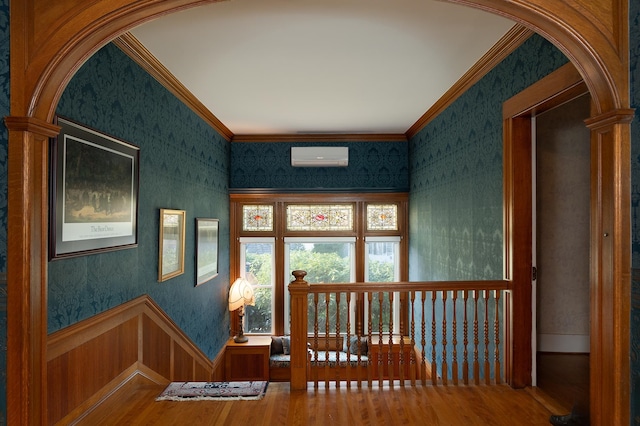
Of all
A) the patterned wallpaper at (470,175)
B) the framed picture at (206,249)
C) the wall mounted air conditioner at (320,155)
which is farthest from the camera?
the wall mounted air conditioner at (320,155)

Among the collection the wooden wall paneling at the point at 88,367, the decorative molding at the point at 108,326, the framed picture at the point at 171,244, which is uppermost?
the framed picture at the point at 171,244

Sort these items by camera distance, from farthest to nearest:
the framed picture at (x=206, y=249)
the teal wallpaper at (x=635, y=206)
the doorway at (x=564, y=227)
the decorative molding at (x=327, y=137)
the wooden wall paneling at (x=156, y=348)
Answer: the decorative molding at (x=327, y=137), the framed picture at (x=206, y=249), the doorway at (x=564, y=227), the wooden wall paneling at (x=156, y=348), the teal wallpaper at (x=635, y=206)

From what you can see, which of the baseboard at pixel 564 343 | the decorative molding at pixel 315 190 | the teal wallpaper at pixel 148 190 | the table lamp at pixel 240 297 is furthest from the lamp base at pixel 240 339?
the baseboard at pixel 564 343

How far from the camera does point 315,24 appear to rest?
2730 mm

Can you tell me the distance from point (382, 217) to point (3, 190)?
17.0ft

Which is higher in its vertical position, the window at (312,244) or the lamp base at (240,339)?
the window at (312,244)

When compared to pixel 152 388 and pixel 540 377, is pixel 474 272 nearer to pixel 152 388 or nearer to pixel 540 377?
pixel 540 377

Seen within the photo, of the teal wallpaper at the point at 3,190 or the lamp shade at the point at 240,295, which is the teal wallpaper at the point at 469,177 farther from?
the teal wallpaper at the point at 3,190

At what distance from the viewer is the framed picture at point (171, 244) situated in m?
3.63

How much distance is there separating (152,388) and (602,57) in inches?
127

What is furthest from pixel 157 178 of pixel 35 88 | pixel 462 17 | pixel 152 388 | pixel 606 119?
pixel 606 119

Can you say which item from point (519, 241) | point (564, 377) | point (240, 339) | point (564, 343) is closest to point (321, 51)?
point (519, 241)

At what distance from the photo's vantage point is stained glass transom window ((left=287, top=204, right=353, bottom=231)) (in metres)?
6.46

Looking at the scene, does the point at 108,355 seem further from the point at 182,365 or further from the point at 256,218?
the point at 256,218
